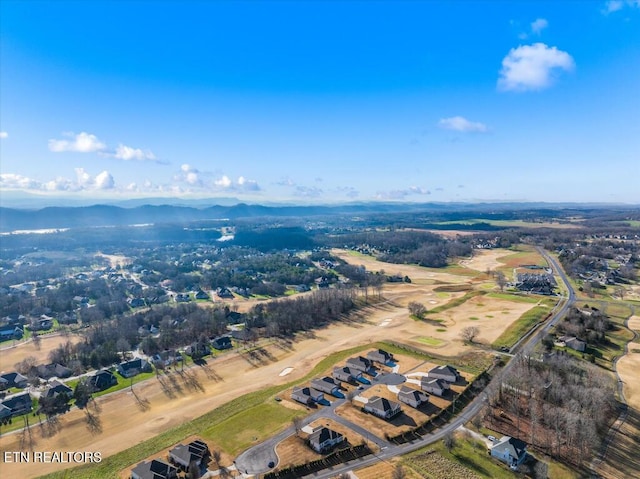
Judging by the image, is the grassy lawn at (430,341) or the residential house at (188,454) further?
the grassy lawn at (430,341)

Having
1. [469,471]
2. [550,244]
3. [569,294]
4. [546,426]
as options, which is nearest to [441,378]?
[546,426]

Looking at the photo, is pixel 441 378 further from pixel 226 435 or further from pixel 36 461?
pixel 36 461

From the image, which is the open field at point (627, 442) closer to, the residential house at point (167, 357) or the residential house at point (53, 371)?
the residential house at point (167, 357)

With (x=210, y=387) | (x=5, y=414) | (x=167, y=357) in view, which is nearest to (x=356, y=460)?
(x=210, y=387)

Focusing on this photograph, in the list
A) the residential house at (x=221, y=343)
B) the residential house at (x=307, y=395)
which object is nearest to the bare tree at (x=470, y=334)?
the residential house at (x=307, y=395)

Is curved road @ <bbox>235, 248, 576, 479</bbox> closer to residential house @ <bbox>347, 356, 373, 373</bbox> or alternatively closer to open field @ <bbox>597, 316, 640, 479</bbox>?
residential house @ <bbox>347, 356, 373, 373</bbox>

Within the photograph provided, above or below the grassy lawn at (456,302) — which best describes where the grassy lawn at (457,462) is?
above

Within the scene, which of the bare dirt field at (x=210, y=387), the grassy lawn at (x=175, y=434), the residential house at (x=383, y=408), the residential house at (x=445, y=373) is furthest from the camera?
the residential house at (x=445, y=373)

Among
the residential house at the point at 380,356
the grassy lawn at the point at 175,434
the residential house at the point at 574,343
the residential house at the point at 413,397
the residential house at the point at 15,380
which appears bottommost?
the residential house at the point at 15,380
